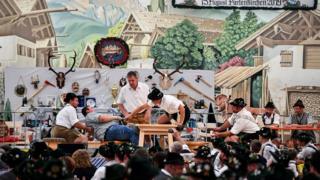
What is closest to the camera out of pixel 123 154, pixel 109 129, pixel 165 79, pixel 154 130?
pixel 123 154

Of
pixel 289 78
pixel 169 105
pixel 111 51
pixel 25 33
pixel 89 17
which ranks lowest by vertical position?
pixel 169 105

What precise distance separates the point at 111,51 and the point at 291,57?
16.6 feet

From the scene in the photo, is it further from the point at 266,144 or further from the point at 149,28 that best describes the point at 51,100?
the point at 266,144

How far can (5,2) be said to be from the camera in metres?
20.6

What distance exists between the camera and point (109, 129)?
1309 cm

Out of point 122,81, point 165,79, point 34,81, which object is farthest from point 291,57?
point 34,81

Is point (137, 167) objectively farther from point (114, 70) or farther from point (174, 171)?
point (114, 70)

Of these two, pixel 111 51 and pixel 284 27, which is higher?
pixel 284 27

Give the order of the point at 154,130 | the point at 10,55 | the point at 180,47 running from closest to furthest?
the point at 154,130
the point at 10,55
the point at 180,47

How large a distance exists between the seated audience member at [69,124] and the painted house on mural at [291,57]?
29.4 feet

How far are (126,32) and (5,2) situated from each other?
338 centimetres

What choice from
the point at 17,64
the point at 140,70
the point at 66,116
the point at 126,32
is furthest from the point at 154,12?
the point at 66,116

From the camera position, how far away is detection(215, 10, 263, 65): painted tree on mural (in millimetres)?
21516

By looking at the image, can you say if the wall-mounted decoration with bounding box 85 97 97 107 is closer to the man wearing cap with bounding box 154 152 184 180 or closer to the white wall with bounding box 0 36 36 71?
the white wall with bounding box 0 36 36 71
